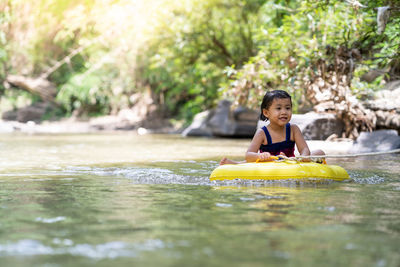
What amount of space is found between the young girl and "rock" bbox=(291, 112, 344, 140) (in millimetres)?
5484

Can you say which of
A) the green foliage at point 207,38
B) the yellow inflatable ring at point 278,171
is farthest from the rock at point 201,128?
the yellow inflatable ring at point 278,171

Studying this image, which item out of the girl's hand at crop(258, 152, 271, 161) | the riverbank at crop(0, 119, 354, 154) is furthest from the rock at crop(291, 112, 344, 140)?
the riverbank at crop(0, 119, 354, 154)

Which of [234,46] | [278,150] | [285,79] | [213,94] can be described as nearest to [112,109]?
[213,94]

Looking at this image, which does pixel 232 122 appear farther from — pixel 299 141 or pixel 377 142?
pixel 299 141

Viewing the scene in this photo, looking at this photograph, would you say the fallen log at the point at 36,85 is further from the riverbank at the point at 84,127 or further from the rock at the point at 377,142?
the rock at the point at 377,142

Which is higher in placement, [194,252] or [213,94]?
[213,94]

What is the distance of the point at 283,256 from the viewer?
7.64ft

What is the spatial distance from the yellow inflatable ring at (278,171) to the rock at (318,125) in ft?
20.0

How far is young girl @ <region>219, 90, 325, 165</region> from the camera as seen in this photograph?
221 inches

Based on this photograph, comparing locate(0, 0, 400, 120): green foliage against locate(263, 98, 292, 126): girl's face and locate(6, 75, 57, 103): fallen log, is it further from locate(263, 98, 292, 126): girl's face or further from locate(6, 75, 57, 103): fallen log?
locate(263, 98, 292, 126): girl's face

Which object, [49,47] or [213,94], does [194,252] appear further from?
[49,47]

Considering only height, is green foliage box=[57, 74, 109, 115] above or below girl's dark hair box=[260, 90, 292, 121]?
above

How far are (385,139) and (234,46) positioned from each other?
8819mm

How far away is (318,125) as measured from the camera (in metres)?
11.3
